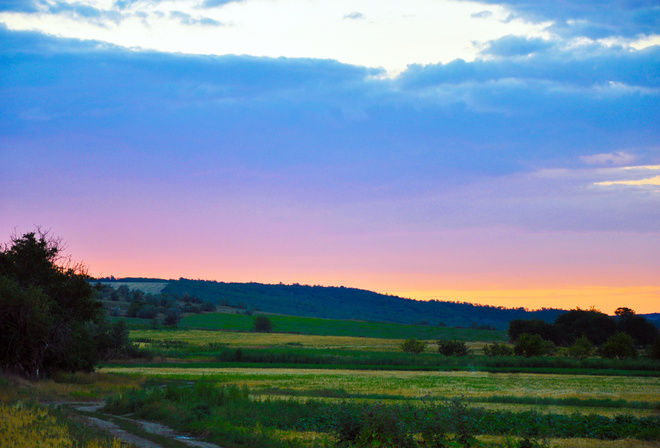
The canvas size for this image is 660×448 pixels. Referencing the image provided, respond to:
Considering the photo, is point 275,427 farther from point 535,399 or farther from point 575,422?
point 535,399

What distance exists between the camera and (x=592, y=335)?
10844 centimetres

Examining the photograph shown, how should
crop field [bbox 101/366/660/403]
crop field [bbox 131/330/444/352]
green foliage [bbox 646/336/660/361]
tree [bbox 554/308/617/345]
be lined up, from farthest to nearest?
tree [bbox 554/308/617/345]
crop field [bbox 131/330/444/352]
green foliage [bbox 646/336/660/361]
crop field [bbox 101/366/660/403]

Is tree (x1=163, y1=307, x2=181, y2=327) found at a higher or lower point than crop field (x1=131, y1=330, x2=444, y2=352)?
higher

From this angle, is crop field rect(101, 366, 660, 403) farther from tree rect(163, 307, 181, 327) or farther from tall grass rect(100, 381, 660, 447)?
tree rect(163, 307, 181, 327)

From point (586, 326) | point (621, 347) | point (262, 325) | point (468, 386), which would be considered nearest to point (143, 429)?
point (468, 386)

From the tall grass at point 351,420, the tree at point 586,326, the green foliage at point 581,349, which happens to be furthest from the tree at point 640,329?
the tall grass at point 351,420

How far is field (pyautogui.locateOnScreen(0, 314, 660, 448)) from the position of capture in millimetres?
16312

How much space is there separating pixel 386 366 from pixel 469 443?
48.7m

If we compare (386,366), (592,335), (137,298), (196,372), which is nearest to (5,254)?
(196,372)

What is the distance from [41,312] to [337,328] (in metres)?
122

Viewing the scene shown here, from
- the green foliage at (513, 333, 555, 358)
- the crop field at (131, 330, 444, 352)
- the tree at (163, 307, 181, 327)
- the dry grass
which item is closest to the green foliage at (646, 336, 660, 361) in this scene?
the green foliage at (513, 333, 555, 358)

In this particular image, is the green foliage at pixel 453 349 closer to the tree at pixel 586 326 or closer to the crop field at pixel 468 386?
the crop field at pixel 468 386

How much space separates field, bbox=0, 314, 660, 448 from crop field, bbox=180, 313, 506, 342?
2692 inches

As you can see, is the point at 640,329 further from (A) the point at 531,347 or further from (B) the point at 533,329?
(A) the point at 531,347
